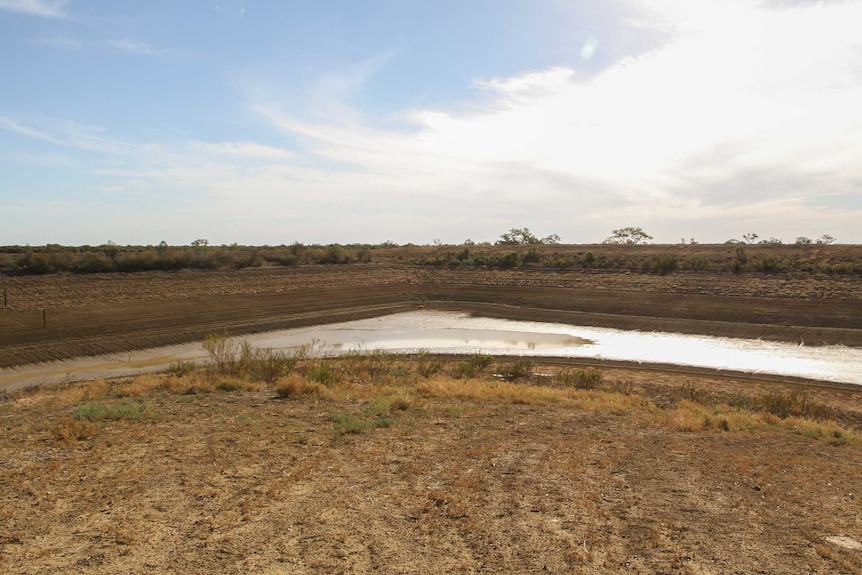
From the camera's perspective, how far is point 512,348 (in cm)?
2928

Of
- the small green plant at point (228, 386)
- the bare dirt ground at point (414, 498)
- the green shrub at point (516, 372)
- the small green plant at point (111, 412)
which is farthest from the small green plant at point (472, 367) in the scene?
the small green plant at point (111, 412)

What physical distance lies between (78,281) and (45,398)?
2755 centimetres

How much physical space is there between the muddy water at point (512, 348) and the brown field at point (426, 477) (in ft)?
16.7

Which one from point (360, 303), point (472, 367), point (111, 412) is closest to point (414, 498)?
point (111, 412)

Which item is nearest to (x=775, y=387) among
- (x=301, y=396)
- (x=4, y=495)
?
(x=301, y=396)

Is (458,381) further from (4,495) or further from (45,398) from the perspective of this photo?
(4,495)

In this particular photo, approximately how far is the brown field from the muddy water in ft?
16.7

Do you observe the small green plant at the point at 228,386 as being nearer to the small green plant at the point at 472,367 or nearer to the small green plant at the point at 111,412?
the small green plant at the point at 111,412

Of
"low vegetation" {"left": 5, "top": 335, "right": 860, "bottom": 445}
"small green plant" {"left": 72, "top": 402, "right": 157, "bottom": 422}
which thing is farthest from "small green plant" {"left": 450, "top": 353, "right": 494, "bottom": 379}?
"small green plant" {"left": 72, "top": 402, "right": 157, "bottom": 422}

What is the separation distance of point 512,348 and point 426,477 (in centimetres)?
→ 2131

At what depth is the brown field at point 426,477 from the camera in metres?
6.00

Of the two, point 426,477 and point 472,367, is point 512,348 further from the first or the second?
point 426,477

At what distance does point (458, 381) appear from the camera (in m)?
18.7

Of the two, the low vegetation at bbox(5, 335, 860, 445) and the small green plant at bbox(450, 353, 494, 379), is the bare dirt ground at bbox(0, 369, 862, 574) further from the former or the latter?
the small green plant at bbox(450, 353, 494, 379)
